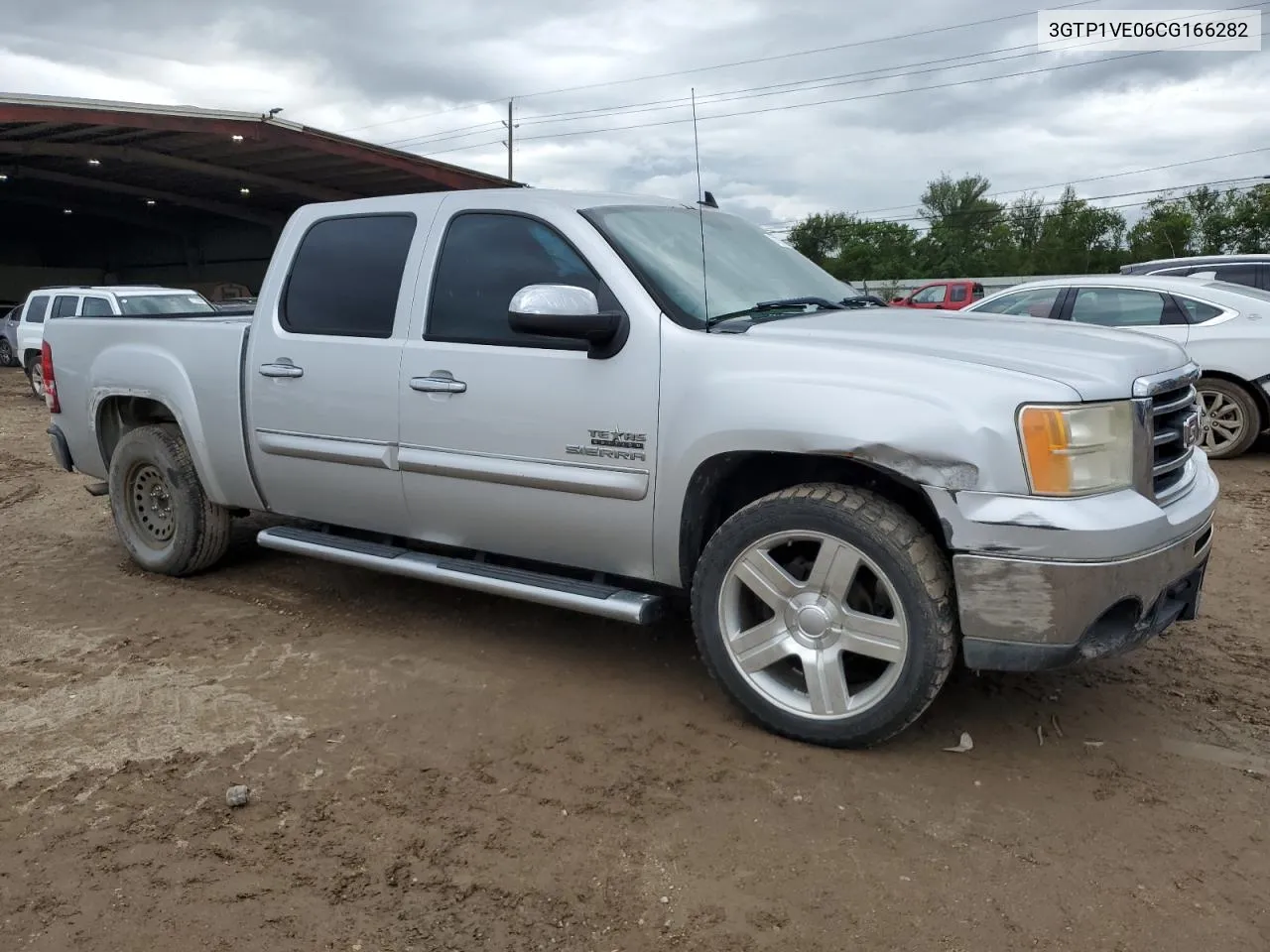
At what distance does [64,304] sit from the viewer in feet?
54.2

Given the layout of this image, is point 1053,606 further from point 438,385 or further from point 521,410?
point 438,385

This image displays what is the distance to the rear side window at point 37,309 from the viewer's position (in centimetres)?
1744

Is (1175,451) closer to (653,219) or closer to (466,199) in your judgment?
(653,219)

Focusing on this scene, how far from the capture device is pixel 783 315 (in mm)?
3895

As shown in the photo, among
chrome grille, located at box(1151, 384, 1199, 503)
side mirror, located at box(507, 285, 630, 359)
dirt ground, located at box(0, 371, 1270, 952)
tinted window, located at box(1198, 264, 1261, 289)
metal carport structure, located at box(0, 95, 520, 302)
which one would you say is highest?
Result: metal carport structure, located at box(0, 95, 520, 302)

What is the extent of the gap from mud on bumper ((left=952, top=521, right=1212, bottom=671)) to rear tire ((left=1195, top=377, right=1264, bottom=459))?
599cm

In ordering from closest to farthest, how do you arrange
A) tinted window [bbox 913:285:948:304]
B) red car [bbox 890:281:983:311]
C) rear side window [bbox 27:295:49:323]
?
rear side window [bbox 27:295:49:323] < red car [bbox 890:281:983:311] < tinted window [bbox 913:285:948:304]

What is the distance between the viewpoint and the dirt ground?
2.54 metres

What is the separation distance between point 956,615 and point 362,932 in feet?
6.17

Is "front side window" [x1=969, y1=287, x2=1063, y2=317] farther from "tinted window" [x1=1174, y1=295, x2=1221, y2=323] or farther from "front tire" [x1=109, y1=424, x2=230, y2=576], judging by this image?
"front tire" [x1=109, y1=424, x2=230, y2=576]

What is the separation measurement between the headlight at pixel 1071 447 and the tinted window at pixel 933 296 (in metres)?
19.7

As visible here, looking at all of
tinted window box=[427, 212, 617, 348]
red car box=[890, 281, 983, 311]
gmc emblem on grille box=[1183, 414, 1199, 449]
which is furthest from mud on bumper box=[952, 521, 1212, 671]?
red car box=[890, 281, 983, 311]

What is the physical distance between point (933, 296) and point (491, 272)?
769 inches

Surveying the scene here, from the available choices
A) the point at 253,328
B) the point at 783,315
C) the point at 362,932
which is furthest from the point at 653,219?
the point at 362,932
